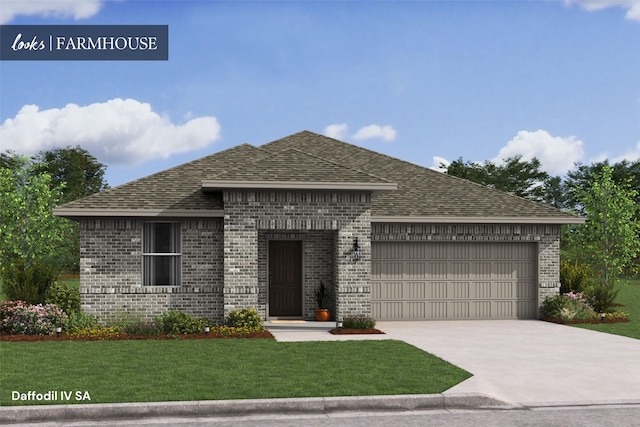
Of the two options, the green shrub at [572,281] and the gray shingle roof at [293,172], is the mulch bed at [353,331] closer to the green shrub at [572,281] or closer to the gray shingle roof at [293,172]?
the gray shingle roof at [293,172]

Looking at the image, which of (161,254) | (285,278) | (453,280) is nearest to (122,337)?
(161,254)

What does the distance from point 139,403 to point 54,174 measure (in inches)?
2907

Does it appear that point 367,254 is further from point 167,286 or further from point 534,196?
point 534,196

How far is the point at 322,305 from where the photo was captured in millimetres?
20406

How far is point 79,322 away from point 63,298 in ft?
5.30

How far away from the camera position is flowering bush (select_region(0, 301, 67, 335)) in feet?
55.2

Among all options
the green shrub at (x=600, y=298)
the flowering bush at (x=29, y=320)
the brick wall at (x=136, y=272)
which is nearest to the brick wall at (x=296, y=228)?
the brick wall at (x=136, y=272)

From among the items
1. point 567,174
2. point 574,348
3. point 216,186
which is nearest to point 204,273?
point 216,186

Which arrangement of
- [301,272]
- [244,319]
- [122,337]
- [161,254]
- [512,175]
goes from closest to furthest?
[122,337] → [244,319] → [161,254] → [301,272] → [512,175]

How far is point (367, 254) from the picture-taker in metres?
18.7

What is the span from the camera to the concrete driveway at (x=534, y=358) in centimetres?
1030

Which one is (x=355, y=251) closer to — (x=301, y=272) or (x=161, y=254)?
(x=301, y=272)

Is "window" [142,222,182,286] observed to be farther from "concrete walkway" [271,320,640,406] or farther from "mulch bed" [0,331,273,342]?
"concrete walkway" [271,320,640,406]

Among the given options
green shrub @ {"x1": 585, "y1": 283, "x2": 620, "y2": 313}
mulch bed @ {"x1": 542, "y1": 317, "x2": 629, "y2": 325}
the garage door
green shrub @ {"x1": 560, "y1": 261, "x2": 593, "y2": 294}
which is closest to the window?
the garage door
